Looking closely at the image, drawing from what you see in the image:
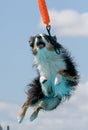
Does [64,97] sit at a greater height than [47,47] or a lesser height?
lesser

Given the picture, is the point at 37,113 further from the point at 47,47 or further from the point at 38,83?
the point at 47,47

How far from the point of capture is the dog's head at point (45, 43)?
19828 millimetres

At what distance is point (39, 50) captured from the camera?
1984 cm

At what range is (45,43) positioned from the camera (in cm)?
1983

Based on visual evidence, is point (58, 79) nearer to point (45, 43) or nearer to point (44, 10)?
point (45, 43)

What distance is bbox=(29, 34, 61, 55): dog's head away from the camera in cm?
1983

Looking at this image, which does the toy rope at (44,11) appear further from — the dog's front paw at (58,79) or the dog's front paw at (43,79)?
the dog's front paw at (43,79)

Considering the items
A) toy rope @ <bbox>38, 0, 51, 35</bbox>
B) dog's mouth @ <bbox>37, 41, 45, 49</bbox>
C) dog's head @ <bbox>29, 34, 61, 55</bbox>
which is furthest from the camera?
dog's mouth @ <bbox>37, 41, 45, 49</bbox>

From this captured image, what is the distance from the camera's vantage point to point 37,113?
66.7 ft

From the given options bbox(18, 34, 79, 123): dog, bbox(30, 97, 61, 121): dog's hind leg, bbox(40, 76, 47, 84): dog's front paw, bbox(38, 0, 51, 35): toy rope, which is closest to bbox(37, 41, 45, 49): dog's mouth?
bbox(18, 34, 79, 123): dog

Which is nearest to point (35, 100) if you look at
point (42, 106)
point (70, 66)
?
point (42, 106)

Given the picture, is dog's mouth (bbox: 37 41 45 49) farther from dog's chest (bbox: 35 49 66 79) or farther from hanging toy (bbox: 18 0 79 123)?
dog's chest (bbox: 35 49 66 79)

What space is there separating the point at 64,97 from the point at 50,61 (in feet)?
4.41

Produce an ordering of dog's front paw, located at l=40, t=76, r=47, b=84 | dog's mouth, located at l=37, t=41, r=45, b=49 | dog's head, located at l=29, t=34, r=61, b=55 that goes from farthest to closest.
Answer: dog's front paw, located at l=40, t=76, r=47, b=84 < dog's mouth, located at l=37, t=41, r=45, b=49 < dog's head, located at l=29, t=34, r=61, b=55
